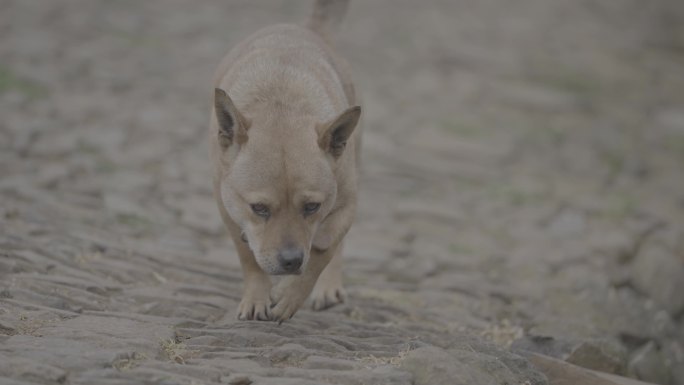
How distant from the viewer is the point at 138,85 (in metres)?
13.4

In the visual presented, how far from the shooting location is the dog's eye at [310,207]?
21.4 ft

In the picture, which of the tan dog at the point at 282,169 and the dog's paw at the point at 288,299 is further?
the dog's paw at the point at 288,299

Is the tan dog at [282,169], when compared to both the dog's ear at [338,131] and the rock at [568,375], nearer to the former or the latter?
the dog's ear at [338,131]

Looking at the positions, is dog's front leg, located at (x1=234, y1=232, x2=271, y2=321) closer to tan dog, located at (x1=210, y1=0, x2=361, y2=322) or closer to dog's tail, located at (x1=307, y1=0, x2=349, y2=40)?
tan dog, located at (x1=210, y1=0, x2=361, y2=322)

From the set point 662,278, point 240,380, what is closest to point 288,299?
point 240,380

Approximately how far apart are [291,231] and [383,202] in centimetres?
498

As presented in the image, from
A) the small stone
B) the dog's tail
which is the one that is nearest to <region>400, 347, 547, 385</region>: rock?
the small stone

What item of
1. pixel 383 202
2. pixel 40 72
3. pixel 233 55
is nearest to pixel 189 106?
pixel 40 72

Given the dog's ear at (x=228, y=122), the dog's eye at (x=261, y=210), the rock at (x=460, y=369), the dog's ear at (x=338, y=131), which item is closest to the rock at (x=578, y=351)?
the rock at (x=460, y=369)

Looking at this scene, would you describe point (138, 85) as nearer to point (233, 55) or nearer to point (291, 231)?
point (233, 55)

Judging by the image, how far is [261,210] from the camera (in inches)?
256

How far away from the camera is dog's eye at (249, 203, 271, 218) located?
6.46 m

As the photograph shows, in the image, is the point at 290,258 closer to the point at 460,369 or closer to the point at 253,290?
the point at 253,290

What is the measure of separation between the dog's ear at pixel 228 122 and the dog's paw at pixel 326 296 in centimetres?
166
